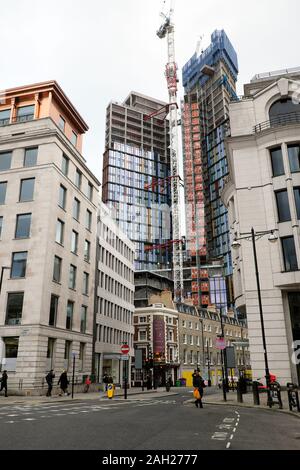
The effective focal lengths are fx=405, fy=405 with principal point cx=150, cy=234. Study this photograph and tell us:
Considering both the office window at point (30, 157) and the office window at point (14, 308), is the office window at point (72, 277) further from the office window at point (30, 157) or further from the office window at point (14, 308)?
the office window at point (30, 157)

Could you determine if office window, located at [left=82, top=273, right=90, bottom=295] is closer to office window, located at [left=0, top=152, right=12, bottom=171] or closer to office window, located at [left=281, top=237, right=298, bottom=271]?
office window, located at [left=0, top=152, right=12, bottom=171]

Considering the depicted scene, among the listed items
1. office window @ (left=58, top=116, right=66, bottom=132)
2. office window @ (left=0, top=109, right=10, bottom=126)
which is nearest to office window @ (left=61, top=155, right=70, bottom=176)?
office window @ (left=58, top=116, right=66, bottom=132)

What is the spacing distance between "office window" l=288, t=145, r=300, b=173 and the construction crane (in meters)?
87.4

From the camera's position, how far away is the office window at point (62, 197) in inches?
1553

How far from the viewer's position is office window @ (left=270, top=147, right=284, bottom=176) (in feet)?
99.7

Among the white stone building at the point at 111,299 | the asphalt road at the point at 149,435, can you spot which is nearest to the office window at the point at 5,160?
the white stone building at the point at 111,299

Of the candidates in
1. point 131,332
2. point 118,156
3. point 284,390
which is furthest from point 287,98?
point 118,156

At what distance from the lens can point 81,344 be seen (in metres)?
41.8

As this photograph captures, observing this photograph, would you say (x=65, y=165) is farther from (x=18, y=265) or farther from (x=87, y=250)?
(x=18, y=265)

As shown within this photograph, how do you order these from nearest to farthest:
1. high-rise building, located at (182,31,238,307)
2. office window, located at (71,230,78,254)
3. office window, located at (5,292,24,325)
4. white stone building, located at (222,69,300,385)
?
white stone building, located at (222,69,300,385) < office window, located at (5,292,24,325) < office window, located at (71,230,78,254) < high-rise building, located at (182,31,238,307)

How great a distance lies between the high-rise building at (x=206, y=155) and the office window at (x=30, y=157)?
8981cm

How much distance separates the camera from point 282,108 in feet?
105

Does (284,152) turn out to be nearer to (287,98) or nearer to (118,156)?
(287,98)

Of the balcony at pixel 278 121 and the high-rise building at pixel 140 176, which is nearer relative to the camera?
the balcony at pixel 278 121
